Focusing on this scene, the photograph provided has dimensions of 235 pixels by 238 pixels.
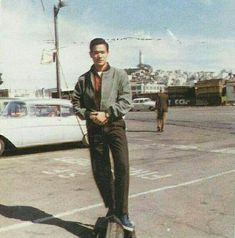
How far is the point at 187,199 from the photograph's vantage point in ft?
18.9

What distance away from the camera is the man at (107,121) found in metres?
4.17

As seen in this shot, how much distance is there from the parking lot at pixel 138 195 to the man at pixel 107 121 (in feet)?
1.57

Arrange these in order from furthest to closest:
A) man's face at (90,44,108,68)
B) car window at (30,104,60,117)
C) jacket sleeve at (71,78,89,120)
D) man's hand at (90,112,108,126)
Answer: car window at (30,104,60,117) → jacket sleeve at (71,78,89,120) → man's face at (90,44,108,68) → man's hand at (90,112,108,126)

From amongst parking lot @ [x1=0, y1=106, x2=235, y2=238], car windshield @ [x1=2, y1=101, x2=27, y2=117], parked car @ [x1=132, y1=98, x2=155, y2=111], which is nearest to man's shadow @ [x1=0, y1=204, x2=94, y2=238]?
parking lot @ [x1=0, y1=106, x2=235, y2=238]

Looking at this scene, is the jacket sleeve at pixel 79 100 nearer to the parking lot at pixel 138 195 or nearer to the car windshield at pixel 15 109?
the parking lot at pixel 138 195

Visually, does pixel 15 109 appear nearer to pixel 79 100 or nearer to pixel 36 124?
pixel 36 124

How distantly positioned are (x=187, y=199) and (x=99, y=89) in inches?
91.2

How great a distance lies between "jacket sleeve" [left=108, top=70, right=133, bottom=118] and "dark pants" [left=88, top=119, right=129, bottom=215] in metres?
0.13

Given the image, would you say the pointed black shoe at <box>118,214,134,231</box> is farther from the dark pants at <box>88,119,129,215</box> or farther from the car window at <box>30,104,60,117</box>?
the car window at <box>30,104,60,117</box>

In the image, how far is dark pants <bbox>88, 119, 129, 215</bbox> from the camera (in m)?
4.18

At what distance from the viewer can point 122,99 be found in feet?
13.8

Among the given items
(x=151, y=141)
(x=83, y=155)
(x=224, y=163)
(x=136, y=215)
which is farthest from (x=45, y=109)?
(x=136, y=215)

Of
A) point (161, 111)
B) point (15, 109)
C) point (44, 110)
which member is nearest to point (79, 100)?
point (15, 109)

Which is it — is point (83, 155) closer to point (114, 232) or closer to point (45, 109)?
point (45, 109)
